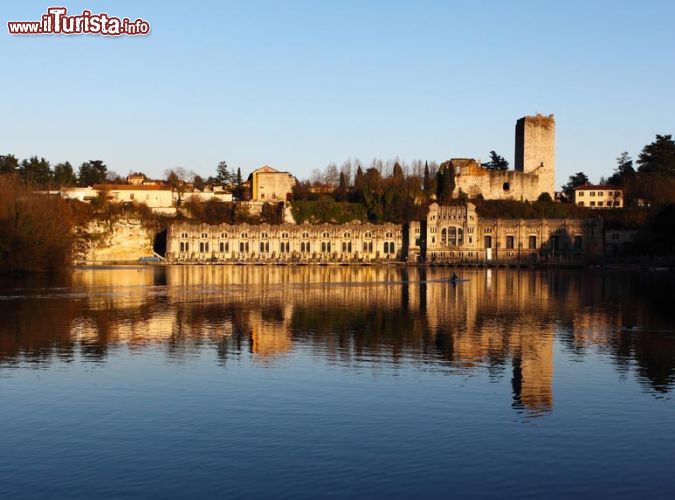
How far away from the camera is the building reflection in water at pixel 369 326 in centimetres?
2728

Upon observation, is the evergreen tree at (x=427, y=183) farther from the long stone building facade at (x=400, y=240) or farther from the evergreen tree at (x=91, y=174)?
the evergreen tree at (x=91, y=174)

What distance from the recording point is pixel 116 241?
117562mm

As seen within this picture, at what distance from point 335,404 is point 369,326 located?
1595 cm

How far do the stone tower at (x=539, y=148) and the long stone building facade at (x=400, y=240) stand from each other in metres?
15.0

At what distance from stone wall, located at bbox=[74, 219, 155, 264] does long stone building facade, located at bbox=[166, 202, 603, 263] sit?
5019mm

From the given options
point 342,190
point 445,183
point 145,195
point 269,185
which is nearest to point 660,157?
point 445,183

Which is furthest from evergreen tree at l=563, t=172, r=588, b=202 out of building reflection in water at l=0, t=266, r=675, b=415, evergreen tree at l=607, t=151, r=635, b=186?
building reflection in water at l=0, t=266, r=675, b=415

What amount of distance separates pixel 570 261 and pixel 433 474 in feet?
302

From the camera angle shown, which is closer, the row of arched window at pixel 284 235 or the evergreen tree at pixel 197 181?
the row of arched window at pixel 284 235

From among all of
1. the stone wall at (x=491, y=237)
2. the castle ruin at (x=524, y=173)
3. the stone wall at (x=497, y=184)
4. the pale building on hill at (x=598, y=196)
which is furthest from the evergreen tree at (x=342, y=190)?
the pale building on hill at (x=598, y=196)

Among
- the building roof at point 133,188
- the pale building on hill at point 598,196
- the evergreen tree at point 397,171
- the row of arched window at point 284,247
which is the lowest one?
the row of arched window at point 284,247

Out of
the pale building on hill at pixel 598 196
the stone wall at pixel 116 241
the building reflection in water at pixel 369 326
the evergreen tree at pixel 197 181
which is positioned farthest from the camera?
the evergreen tree at pixel 197 181

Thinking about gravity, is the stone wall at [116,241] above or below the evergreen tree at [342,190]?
below

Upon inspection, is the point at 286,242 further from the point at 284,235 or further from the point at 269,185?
the point at 269,185
